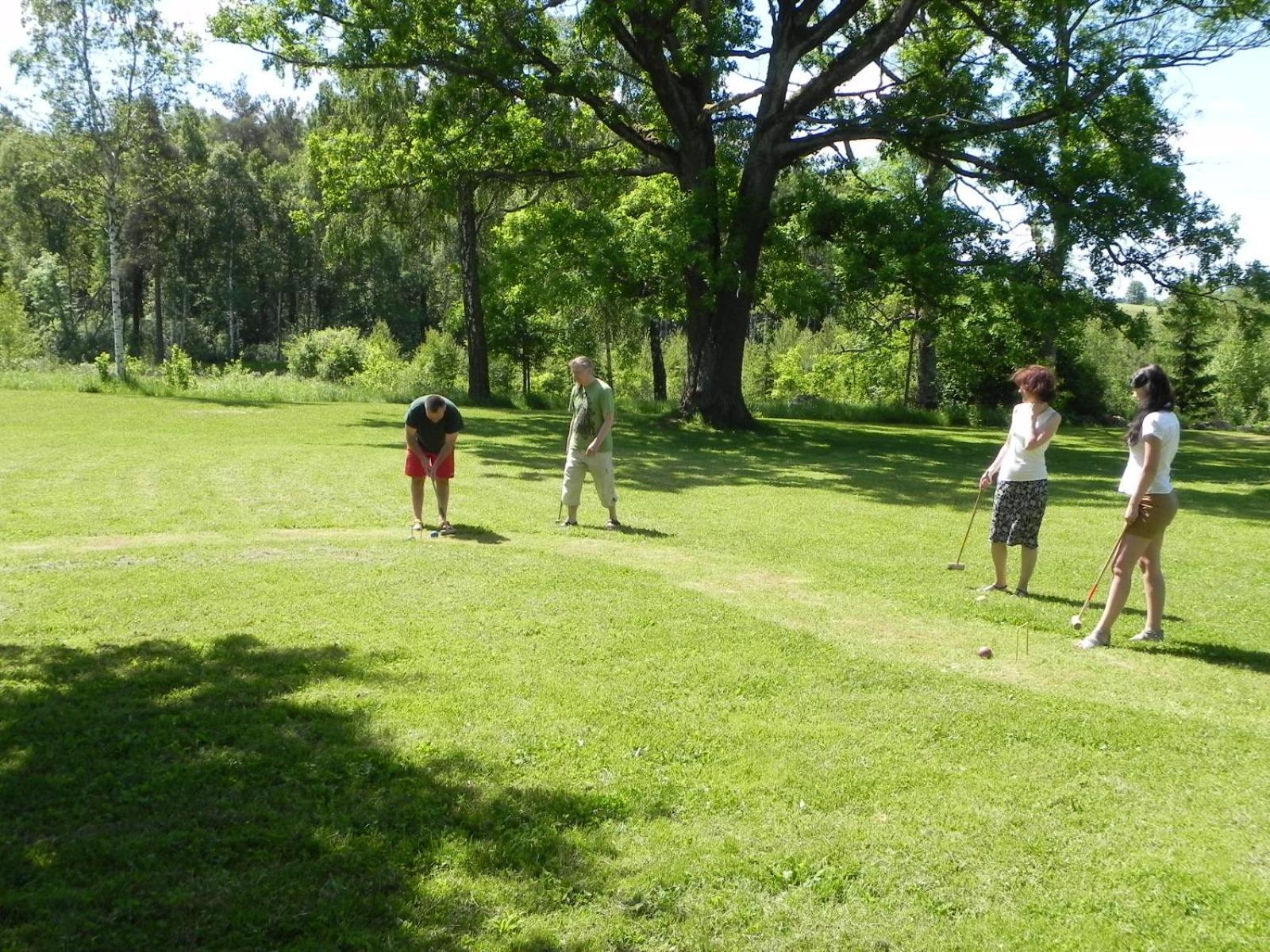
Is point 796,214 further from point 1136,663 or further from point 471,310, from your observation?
point 1136,663

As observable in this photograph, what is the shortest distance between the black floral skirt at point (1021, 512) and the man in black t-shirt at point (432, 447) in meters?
5.49

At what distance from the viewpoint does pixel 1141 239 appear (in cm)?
2189

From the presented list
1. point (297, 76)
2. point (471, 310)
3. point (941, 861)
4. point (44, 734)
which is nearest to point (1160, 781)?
point (941, 861)

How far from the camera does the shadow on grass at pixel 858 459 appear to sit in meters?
16.1

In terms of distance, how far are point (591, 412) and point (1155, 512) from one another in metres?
6.05

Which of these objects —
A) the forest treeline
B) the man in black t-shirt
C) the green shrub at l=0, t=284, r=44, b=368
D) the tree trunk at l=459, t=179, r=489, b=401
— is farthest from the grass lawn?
the green shrub at l=0, t=284, r=44, b=368

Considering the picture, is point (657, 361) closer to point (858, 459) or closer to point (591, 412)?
point (858, 459)

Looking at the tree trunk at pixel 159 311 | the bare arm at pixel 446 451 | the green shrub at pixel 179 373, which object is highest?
the tree trunk at pixel 159 311

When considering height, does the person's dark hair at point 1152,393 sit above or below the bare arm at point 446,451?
above

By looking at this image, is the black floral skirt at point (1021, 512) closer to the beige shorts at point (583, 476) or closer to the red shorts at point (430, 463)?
the beige shorts at point (583, 476)

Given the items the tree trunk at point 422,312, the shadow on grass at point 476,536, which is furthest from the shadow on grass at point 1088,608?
the tree trunk at point 422,312

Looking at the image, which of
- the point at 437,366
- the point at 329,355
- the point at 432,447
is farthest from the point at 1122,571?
the point at 329,355

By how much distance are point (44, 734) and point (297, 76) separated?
23.3 m

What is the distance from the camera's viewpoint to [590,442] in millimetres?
11586
